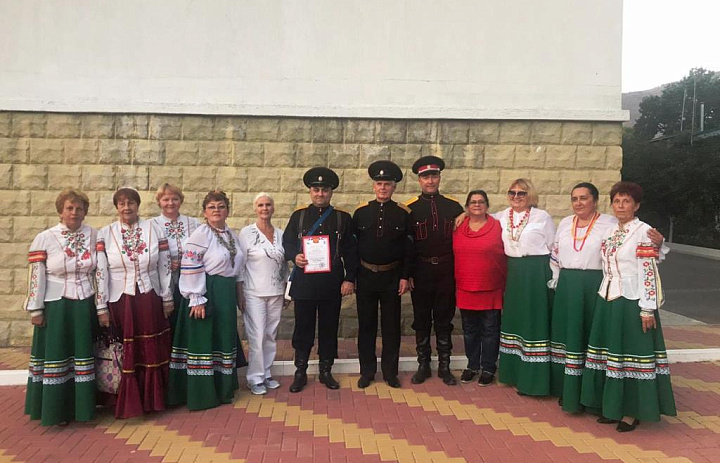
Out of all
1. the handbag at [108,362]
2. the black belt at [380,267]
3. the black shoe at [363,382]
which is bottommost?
the black shoe at [363,382]

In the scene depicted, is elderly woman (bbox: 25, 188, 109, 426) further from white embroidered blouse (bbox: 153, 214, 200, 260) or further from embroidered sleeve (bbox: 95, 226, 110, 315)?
white embroidered blouse (bbox: 153, 214, 200, 260)

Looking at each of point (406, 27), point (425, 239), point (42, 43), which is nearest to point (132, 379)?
point (425, 239)

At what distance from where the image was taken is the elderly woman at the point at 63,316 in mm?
3785

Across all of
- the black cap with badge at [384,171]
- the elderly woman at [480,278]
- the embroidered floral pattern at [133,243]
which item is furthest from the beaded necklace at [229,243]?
the elderly woman at [480,278]

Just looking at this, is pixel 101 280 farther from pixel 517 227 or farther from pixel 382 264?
pixel 517 227

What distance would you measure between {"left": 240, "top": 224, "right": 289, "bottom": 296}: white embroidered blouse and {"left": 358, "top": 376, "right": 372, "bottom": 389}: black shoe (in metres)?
1.23

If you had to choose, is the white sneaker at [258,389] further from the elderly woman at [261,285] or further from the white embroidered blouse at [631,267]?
the white embroidered blouse at [631,267]

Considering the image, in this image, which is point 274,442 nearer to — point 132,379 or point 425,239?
point 132,379


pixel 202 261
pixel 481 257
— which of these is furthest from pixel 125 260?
pixel 481 257

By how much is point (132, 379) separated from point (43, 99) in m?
4.16

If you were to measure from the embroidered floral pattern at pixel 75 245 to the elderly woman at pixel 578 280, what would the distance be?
4005 mm

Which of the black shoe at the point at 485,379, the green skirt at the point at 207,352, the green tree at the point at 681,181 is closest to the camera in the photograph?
the green skirt at the point at 207,352

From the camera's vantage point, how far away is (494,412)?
424 cm

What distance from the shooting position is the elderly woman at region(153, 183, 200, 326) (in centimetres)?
430
